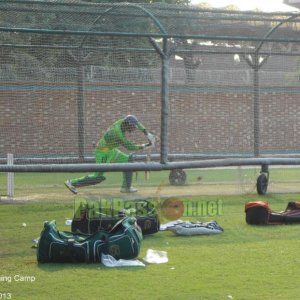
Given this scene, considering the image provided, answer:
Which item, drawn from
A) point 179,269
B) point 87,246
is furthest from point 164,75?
point 179,269

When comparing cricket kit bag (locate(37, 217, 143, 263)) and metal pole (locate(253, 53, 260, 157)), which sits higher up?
metal pole (locate(253, 53, 260, 157))

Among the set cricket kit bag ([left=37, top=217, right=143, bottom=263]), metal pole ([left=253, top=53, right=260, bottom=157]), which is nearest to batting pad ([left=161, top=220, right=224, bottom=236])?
cricket kit bag ([left=37, top=217, right=143, bottom=263])

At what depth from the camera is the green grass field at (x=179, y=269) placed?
617 cm

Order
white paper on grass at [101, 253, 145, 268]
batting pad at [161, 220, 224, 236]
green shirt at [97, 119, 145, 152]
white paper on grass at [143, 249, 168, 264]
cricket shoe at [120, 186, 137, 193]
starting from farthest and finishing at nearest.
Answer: cricket shoe at [120, 186, 137, 193] < green shirt at [97, 119, 145, 152] < batting pad at [161, 220, 224, 236] < white paper on grass at [143, 249, 168, 264] < white paper on grass at [101, 253, 145, 268]

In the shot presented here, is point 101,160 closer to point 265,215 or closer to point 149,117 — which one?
point 149,117

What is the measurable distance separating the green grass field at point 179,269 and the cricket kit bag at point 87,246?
0.10 meters

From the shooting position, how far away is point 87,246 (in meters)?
7.21

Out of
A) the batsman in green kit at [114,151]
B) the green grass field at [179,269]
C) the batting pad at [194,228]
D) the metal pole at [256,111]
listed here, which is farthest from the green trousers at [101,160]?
the batting pad at [194,228]

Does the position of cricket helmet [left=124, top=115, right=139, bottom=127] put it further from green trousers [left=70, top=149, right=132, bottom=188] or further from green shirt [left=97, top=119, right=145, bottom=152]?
green trousers [left=70, top=149, right=132, bottom=188]

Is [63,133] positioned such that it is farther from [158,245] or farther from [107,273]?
[107,273]

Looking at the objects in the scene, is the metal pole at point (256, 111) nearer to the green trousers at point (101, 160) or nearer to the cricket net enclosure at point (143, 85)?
the cricket net enclosure at point (143, 85)

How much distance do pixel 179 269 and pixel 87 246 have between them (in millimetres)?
949

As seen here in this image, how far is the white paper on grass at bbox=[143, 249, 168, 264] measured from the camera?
737 cm

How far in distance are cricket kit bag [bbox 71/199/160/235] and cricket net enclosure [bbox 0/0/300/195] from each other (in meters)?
2.58
